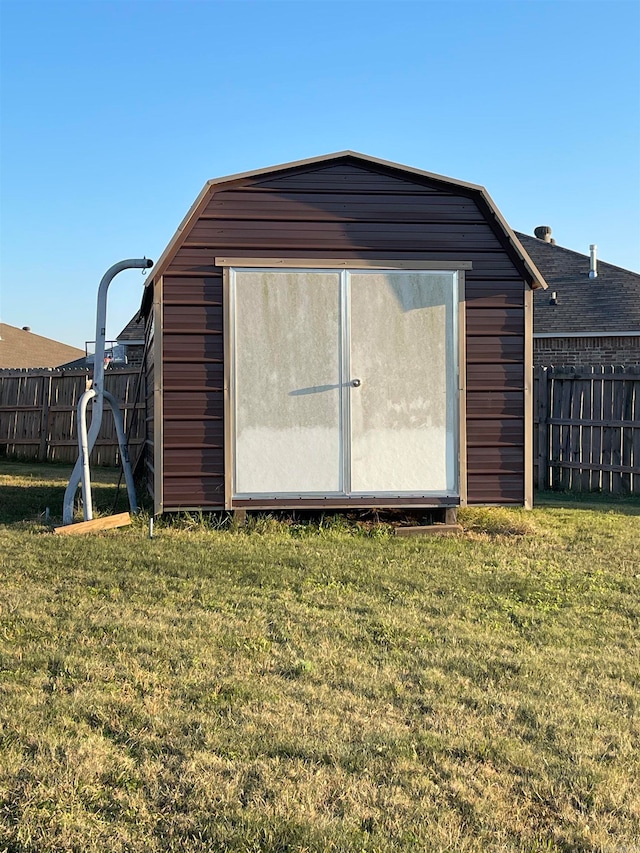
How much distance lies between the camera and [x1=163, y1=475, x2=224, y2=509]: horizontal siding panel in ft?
26.2

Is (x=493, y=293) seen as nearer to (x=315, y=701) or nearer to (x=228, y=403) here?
(x=228, y=403)

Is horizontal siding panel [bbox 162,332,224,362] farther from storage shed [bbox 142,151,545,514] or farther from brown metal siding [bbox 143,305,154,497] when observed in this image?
brown metal siding [bbox 143,305,154,497]

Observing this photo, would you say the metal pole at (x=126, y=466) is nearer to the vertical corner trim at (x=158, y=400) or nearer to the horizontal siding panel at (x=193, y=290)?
the vertical corner trim at (x=158, y=400)

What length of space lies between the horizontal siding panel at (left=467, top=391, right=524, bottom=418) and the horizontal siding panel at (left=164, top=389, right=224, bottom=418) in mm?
2580

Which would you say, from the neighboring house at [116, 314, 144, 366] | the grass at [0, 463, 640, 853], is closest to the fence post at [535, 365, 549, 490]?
the grass at [0, 463, 640, 853]

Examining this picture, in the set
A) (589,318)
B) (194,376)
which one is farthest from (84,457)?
(589,318)

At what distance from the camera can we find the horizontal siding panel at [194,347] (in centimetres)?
797

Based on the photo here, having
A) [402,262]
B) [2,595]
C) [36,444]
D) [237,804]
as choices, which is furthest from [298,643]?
[36,444]

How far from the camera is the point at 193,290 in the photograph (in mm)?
7996

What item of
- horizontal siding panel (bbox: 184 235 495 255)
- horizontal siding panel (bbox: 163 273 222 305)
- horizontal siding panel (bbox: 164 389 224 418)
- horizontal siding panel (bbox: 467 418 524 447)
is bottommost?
horizontal siding panel (bbox: 467 418 524 447)

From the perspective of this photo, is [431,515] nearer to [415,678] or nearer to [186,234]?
[186,234]

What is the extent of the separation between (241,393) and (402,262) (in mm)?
2118

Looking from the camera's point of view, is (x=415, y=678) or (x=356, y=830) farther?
(x=415, y=678)

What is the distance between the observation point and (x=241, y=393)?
7984mm
